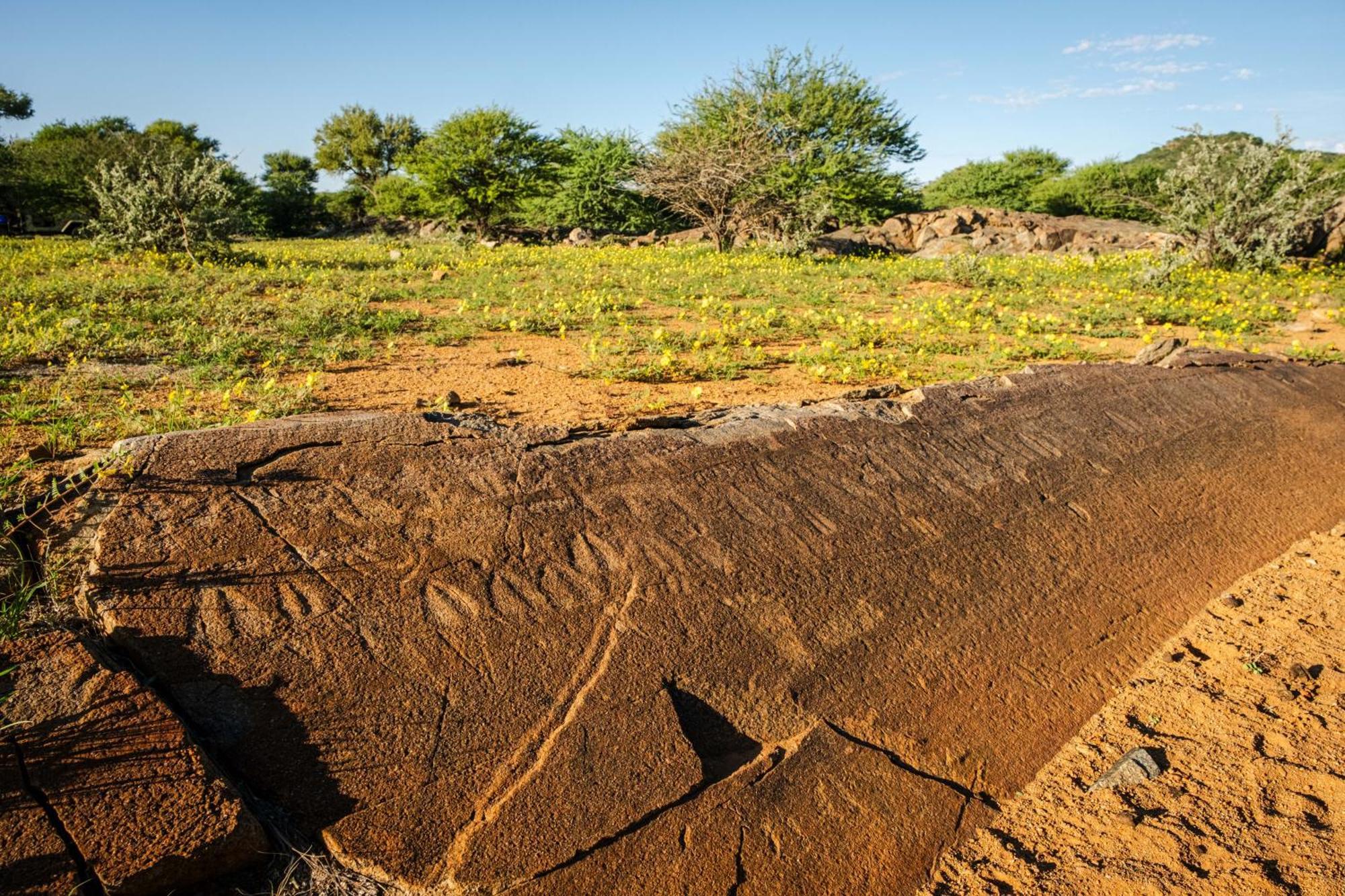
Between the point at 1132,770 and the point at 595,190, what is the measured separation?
23.0 metres

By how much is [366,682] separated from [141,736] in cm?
46

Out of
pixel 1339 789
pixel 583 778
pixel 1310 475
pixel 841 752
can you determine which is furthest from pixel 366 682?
pixel 1310 475

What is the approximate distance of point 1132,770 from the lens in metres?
2.32

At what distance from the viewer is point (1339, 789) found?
2273 millimetres

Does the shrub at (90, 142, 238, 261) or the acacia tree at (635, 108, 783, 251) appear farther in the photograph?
the acacia tree at (635, 108, 783, 251)

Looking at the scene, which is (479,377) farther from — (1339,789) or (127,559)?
(1339,789)

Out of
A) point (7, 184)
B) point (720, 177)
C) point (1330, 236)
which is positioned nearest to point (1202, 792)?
point (720, 177)

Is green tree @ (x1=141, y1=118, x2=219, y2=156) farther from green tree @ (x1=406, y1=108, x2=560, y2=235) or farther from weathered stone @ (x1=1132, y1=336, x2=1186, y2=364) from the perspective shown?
weathered stone @ (x1=1132, y1=336, x2=1186, y2=364)

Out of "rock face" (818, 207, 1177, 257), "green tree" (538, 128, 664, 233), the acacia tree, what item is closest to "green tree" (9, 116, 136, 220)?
"green tree" (538, 128, 664, 233)

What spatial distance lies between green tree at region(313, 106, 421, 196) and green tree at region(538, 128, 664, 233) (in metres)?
21.4

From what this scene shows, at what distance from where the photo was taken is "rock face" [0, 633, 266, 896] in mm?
1417

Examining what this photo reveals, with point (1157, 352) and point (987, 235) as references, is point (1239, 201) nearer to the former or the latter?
point (987, 235)

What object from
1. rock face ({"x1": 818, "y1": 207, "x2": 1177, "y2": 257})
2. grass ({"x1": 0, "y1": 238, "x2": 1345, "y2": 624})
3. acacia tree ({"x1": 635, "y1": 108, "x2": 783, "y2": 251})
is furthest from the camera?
rock face ({"x1": 818, "y1": 207, "x2": 1177, "y2": 257})

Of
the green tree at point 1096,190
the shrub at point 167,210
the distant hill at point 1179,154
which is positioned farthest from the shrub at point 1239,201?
the shrub at point 167,210
